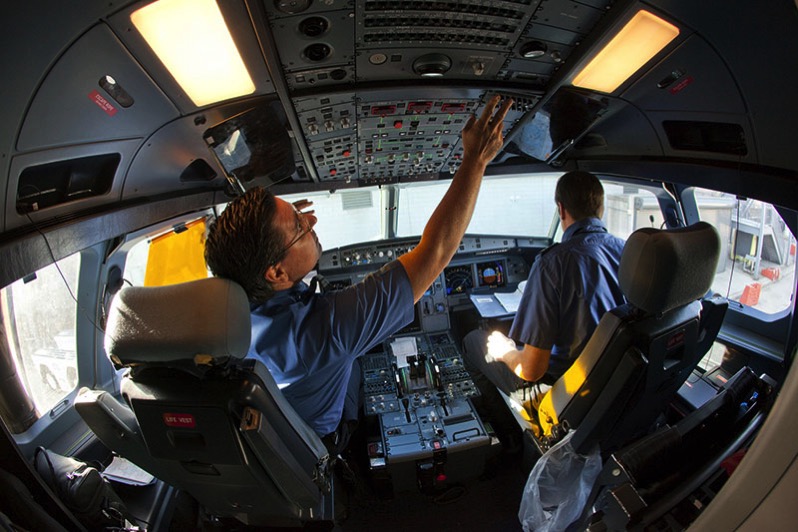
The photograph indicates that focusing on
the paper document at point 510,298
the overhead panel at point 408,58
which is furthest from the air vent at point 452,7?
the paper document at point 510,298

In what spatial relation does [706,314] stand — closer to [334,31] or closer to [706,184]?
[706,184]

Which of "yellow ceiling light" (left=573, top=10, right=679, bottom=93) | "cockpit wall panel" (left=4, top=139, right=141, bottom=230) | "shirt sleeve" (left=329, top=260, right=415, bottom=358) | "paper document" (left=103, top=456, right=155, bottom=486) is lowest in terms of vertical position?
"paper document" (left=103, top=456, right=155, bottom=486)

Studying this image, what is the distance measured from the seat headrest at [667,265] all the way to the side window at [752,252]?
997 mm

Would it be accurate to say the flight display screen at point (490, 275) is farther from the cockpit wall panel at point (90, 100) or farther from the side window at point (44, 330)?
the side window at point (44, 330)

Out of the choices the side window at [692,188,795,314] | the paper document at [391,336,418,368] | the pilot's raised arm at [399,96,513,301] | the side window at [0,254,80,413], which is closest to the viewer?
the pilot's raised arm at [399,96,513,301]

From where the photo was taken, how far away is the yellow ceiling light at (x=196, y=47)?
1.02m

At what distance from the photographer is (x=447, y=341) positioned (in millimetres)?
3812

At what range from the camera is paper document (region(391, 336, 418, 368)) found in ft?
11.4

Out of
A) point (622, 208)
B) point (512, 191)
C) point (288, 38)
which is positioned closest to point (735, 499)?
point (288, 38)

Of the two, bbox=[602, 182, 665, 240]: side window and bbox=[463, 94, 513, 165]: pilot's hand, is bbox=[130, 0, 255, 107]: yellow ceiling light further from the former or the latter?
bbox=[602, 182, 665, 240]: side window

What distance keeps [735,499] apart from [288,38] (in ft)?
5.84

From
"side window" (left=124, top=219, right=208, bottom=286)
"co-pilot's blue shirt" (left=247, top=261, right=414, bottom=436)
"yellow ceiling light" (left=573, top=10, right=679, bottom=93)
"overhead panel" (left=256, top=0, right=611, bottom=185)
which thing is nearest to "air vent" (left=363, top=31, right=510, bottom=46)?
"overhead panel" (left=256, top=0, right=611, bottom=185)

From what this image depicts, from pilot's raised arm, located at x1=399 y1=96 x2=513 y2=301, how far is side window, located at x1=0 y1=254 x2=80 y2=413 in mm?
1892

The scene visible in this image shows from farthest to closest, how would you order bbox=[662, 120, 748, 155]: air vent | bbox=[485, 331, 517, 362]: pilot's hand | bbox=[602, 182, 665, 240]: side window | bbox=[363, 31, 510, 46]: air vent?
Result: 1. bbox=[602, 182, 665, 240]: side window
2. bbox=[485, 331, 517, 362]: pilot's hand
3. bbox=[662, 120, 748, 155]: air vent
4. bbox=[363, 31, 510, 46]: air vent
